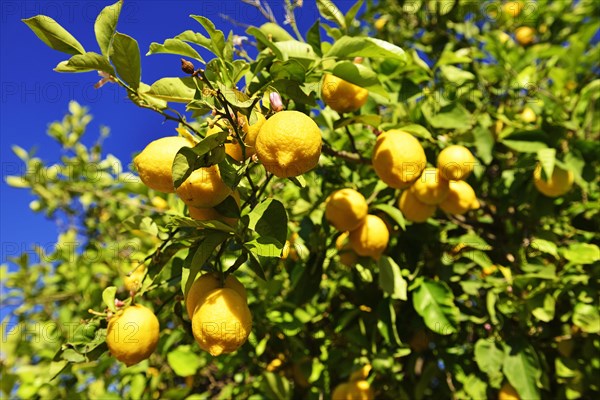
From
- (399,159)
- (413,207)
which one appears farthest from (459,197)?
(399,159)

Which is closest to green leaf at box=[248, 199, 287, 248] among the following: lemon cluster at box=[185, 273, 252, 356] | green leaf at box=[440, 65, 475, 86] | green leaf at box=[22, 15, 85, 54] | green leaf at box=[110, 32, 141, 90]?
lemon cluster at box=[185, 273, 252, 356]

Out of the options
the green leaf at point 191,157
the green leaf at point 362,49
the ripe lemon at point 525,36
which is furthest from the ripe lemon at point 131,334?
the ripe lemon at point 525,36

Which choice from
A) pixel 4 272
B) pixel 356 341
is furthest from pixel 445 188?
pixel 4 272

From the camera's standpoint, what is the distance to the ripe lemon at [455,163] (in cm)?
129

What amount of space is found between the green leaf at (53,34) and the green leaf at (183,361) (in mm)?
1356

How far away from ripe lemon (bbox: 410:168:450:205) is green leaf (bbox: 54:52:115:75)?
90cm

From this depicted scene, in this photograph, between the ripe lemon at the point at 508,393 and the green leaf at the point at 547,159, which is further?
the ripe lemon at the point at 508,393

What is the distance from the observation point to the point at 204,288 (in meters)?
0.93

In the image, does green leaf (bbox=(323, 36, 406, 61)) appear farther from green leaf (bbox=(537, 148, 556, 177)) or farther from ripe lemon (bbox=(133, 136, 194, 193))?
green leaf (bbox=(537, 148, 556, 177))

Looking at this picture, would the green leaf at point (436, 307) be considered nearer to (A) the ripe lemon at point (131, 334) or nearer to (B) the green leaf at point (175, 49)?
(A) the ripe lemon at point (131, 334)

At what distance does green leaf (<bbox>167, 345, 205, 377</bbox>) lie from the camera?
1800 mm

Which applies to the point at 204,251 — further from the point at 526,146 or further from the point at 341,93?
the point at 526,146

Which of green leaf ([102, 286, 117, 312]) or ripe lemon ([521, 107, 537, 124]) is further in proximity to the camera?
ripe lemon ([521, 107, 537, 124])

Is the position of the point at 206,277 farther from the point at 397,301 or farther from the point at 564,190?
the point at 564,190
